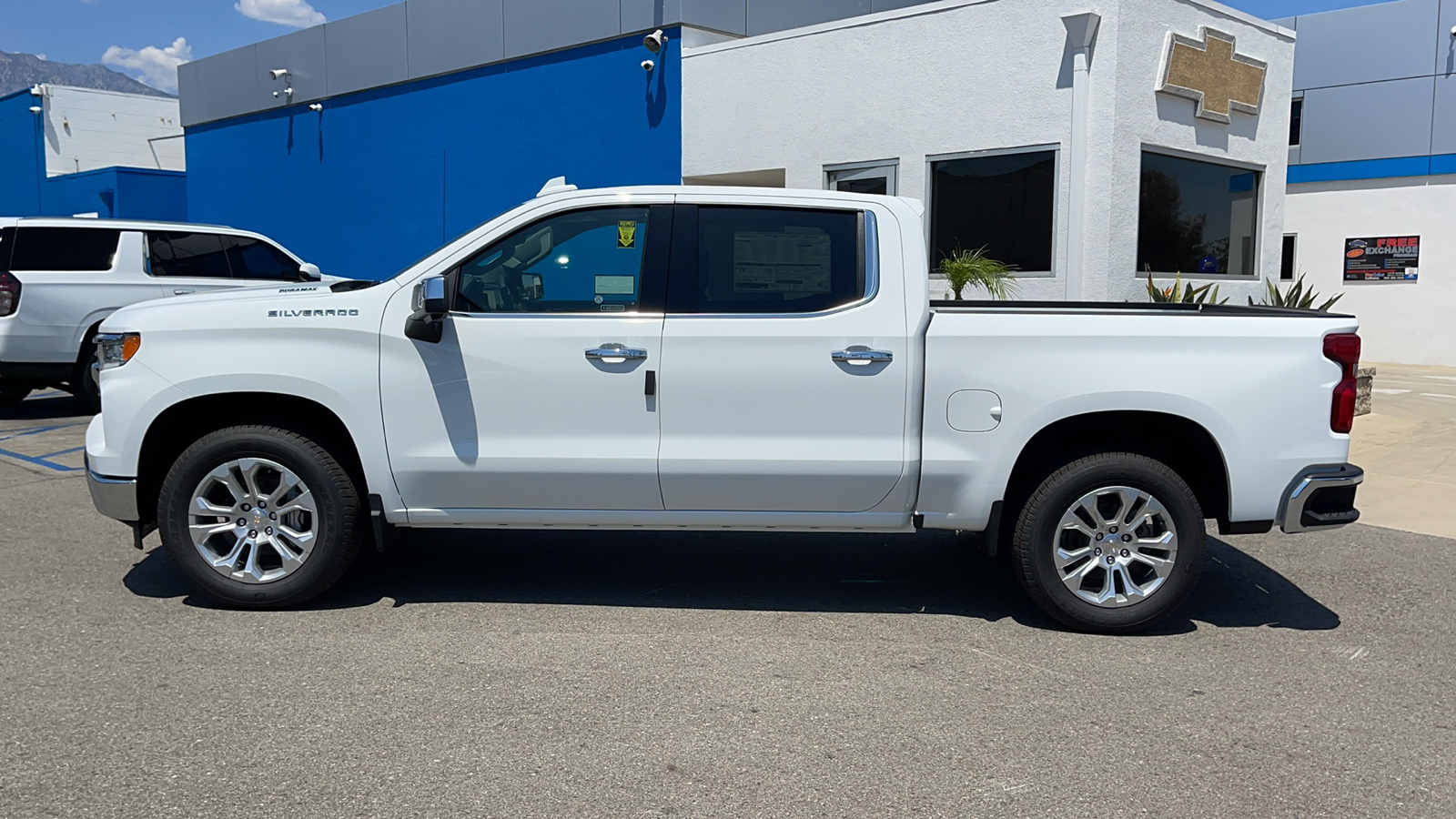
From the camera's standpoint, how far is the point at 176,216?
26781 millimetres

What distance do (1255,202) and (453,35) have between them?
35.5 feet

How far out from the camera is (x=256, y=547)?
17.5 feet

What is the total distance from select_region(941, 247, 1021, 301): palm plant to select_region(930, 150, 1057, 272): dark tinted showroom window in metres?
0.19

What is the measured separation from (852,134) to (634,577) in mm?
7590

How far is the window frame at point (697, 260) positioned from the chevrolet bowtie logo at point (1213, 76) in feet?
23.6

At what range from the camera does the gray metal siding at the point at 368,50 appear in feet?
57.1

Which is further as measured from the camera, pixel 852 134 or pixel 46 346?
pixel 852 134

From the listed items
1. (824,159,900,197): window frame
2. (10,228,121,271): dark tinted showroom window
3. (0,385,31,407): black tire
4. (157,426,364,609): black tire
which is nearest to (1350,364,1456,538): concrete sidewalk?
(824,159,900,197): window frame

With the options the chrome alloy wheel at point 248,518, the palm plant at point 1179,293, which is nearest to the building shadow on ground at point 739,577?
the chrome alloy wheel at point 248,518

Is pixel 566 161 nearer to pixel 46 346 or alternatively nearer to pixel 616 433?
pixel 46 346

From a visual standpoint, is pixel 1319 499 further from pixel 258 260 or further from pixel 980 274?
pixel 258 260

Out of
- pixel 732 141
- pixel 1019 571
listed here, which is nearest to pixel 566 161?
pixel 732 141

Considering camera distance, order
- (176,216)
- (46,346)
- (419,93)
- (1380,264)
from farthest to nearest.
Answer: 1. (176,216)
2. (1380,264)
3. (419,93)
4. (46,346)

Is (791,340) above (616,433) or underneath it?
above
